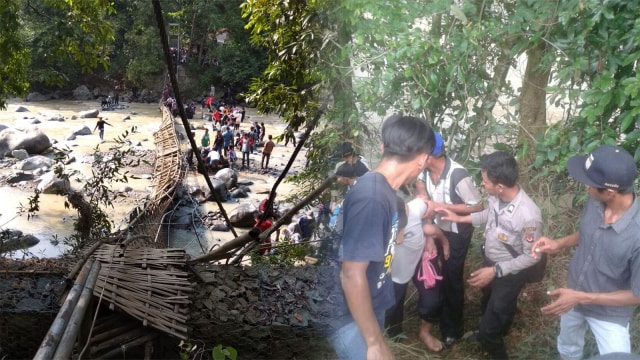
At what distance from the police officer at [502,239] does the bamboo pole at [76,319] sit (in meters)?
0.72

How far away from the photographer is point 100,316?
1816mm

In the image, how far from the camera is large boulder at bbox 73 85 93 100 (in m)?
12.0

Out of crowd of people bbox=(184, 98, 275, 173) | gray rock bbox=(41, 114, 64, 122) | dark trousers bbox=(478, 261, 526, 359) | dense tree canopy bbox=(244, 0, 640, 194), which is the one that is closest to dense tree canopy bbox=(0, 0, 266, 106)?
crowd of people bbox=(184, 98, 275, 173)

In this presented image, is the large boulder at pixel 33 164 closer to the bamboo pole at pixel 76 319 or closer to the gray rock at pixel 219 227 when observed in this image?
the gray rock at pixel 219 227

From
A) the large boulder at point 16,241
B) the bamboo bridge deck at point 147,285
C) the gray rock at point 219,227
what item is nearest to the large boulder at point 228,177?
the gray rock at point 219,227

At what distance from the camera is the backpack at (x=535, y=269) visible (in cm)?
105

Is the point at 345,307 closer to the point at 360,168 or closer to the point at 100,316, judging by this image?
the point at 360,168

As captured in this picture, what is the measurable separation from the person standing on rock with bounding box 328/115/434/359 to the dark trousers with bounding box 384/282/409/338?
0.01m

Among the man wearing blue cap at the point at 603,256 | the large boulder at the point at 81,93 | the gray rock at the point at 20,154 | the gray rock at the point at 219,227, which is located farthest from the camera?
the large boulder at the point at 81,93

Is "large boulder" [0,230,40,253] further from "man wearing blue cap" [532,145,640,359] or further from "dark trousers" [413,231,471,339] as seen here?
"man wearing blue cap" [532,145,640,359]

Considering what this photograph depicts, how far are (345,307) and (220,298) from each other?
4.97ft

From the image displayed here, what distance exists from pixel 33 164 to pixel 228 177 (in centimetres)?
270

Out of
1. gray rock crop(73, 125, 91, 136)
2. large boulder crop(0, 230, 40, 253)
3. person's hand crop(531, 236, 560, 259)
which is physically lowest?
large boulder crop(0, 230, 40, 253)

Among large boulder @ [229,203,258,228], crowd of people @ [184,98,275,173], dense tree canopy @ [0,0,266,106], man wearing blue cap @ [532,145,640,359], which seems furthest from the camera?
crowd of people @ [184,98,275,173]
